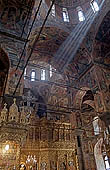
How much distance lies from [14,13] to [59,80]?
27.6ft

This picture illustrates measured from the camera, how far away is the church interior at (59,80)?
22.2 feet

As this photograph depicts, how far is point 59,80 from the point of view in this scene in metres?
16.1

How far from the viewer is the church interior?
6.78 meters

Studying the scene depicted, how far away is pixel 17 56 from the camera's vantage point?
25.7 feet

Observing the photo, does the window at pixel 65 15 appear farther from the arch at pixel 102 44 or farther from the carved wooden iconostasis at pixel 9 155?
the carved wooden iconostasis at pixel 9 155

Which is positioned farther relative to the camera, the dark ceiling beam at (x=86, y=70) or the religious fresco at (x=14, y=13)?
the dark ceiling beam at (x=86, y=70)

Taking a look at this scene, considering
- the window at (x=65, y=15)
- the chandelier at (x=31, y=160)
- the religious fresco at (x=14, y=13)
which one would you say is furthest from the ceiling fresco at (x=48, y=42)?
the chandelier at (x=31, y=160)

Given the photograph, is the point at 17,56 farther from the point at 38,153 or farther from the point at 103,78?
the point at 38,153

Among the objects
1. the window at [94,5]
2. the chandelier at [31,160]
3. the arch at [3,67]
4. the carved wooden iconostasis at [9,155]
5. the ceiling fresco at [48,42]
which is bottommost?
the carved wooden iconostasis at [9,155]

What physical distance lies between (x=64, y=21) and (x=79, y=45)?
8.10 ft

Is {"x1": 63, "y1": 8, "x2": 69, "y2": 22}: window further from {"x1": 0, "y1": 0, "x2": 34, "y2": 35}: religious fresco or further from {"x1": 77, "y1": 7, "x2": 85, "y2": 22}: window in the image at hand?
{"x1": 0, "y1": 0, "x2": 34, "y2": 35}: religious fresco

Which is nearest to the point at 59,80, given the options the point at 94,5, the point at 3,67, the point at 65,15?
the point at 65,15

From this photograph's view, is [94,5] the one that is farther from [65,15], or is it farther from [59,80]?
[59,80]

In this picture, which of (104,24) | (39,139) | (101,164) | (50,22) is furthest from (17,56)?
(101,164)
